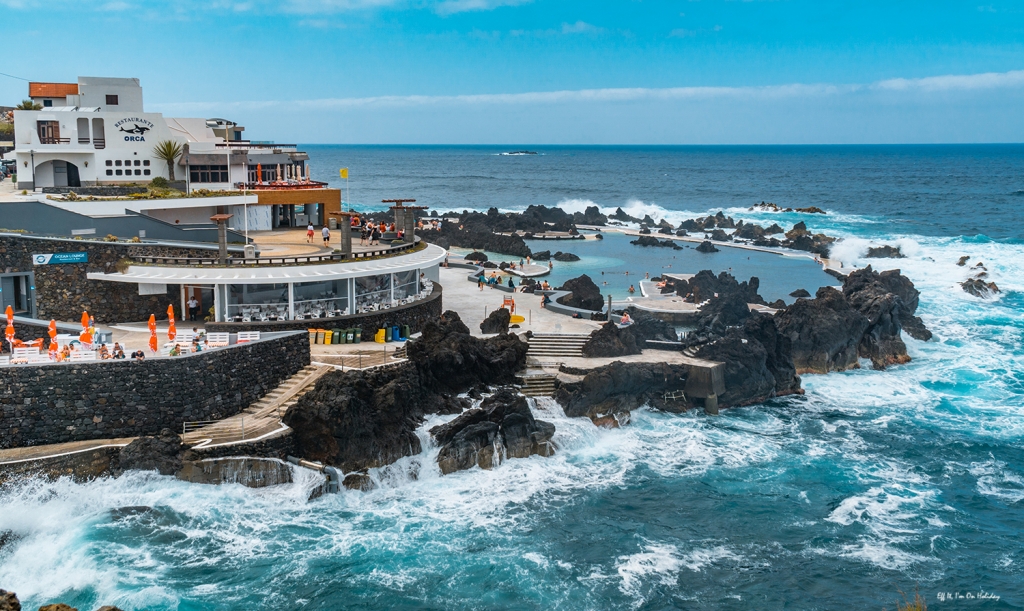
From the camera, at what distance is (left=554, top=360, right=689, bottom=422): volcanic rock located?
34938 millimetres

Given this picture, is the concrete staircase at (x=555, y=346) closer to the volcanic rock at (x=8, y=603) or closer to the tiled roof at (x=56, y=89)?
the volcanic rock at (x=8, y=603)

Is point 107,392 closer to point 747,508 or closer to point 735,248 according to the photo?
point 747,508

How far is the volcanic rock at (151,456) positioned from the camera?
27.2 m

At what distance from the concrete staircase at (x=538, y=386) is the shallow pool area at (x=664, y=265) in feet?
68.5

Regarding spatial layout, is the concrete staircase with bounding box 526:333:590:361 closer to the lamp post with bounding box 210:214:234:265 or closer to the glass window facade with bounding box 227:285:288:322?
the glass window facade with bounding box 227:285:288:322

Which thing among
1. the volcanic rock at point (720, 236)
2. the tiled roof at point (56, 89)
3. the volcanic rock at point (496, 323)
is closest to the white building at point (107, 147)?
the tiled roof at point (56, 89)

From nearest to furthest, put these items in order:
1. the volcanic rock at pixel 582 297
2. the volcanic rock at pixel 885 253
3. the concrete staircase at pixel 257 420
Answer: the concrete staircase at pixel 257 420 < the volcanic rock at pixel 582 297 < the volcanic rock at pixel 885 253

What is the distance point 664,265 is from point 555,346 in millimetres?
35802

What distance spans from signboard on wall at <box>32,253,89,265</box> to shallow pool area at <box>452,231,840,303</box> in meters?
31.4

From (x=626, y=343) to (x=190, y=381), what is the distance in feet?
59.4

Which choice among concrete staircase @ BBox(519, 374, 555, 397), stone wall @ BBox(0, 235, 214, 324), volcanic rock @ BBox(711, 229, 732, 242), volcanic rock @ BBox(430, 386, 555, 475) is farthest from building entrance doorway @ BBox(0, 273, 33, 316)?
volcanic rock @ BBox(711, 229, 732, 242)

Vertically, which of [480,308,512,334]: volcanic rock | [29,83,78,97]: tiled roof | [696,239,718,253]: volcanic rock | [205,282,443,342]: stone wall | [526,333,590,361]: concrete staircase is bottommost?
[696,239,718,253]: volcanic rock

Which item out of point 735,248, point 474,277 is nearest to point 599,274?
point 474,277

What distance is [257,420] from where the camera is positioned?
1152 inches
